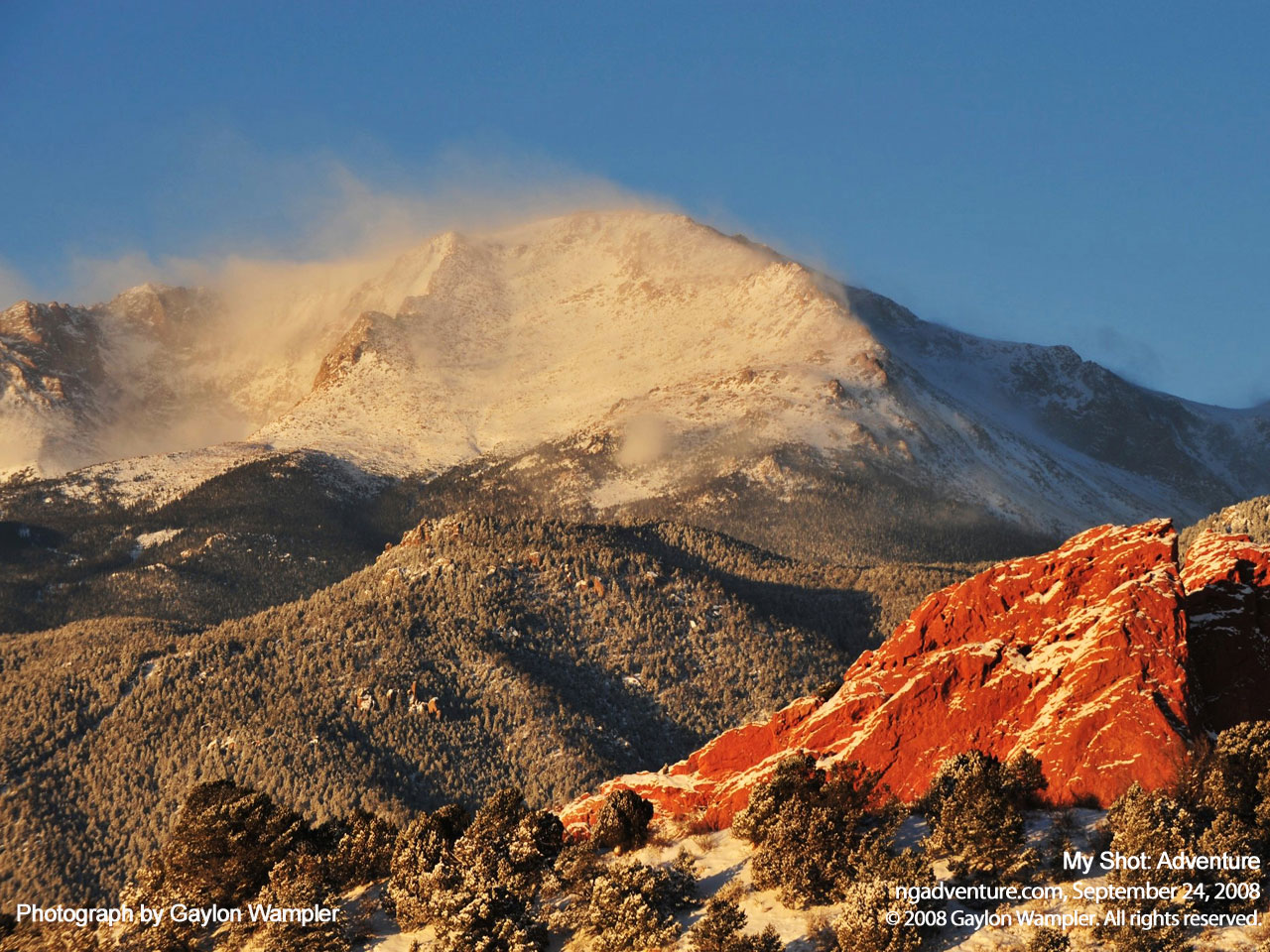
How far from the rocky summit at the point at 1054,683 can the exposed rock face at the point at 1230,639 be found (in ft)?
0.27

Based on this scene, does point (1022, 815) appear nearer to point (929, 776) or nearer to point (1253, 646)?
point (929, 776)

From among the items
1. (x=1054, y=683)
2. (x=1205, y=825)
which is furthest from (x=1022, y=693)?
(x=1205, y=825)

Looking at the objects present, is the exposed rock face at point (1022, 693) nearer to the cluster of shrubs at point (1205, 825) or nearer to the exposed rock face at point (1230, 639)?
the cluster of shrubs at point (1205, 825)

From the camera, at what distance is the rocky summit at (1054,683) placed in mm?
76750

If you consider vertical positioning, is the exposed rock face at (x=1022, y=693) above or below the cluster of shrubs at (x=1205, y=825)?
above

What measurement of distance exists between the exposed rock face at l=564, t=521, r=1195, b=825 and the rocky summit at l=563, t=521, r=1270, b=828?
0.08m

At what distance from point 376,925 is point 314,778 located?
116702 mm

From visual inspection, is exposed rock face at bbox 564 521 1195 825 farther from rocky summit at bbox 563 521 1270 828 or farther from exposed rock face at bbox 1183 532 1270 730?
exposed rock face at bbox 1183 532 1270 730

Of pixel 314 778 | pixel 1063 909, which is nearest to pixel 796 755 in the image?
pixel 1063 909

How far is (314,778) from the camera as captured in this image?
19262cm

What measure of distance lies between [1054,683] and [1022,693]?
1.95 metres

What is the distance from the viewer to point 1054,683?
8050 centimetres

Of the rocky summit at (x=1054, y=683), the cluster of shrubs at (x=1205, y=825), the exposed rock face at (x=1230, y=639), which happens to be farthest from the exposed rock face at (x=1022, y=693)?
the exposed rock face at (x=1230, y=639)

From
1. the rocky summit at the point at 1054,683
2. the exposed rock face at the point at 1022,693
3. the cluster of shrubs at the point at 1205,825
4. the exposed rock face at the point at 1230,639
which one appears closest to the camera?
the cluster of shrubs at the point at 1205,825
